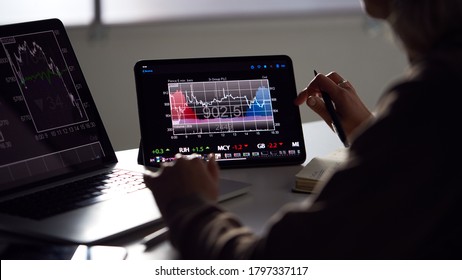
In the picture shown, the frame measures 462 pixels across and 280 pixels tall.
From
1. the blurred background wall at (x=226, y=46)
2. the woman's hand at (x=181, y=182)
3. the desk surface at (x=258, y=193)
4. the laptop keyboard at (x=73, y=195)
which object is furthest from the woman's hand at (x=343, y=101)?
the blurred background wall at (x=226, y=46)

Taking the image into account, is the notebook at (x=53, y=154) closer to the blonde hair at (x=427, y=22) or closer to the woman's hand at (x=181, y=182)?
the woman's hand at (x=181, y=182)

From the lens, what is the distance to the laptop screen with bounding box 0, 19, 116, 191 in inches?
61.8

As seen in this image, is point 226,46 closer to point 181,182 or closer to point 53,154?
point 53,154

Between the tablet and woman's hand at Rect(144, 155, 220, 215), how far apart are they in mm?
545

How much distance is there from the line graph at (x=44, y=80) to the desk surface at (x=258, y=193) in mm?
165

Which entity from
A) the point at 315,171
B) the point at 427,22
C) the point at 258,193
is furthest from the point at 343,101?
the point at 427,22

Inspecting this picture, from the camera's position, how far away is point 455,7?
40.7 inches

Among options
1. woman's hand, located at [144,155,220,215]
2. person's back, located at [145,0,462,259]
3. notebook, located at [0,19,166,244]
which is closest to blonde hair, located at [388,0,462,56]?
person's back, located at [145,0,462,259]

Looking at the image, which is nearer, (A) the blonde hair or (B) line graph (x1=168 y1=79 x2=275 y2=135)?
(A) the blonde hair

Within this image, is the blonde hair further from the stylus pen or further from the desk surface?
the stylus pen

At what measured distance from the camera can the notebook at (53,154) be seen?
4.43ft
